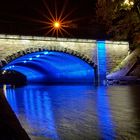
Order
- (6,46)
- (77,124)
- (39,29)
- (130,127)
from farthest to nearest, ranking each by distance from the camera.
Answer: (39,29) → (6,46) → (77,124) → (130,127)

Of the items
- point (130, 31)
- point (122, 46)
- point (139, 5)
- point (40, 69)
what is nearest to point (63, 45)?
point (122, 46)

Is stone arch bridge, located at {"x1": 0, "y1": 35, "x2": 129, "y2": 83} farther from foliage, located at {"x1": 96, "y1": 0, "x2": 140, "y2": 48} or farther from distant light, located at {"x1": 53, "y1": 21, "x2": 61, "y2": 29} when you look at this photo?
foliage, located at {"x1": 96, "y1": 0, "x2": 140, "y2": 48}

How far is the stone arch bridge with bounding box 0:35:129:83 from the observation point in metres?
45.3

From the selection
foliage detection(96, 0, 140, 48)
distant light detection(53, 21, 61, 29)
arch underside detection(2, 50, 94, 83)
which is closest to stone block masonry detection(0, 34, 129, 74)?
arch underside detection(2, 50, 94, 83)

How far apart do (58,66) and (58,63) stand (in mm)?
2249

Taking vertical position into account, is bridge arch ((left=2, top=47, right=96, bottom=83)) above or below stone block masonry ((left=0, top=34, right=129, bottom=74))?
below

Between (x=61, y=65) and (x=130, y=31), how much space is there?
41.0 m

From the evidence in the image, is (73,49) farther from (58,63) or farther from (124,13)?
(124,13)

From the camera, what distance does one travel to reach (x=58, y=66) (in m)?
62.4

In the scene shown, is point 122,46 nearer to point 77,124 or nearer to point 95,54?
point 95,54

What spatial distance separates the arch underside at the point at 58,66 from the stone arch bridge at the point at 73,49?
1039 millimetres

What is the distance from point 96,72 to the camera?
52438mm

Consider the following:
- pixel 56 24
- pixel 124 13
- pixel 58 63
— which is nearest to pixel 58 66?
pixel 58 63

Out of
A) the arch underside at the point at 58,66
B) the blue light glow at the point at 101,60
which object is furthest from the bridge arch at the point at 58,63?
the blue light glow at the point at 101,60
